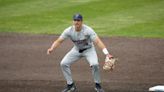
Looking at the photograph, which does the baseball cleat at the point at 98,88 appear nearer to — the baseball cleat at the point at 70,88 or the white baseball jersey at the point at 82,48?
the white baseball jersey at the point at 82,48

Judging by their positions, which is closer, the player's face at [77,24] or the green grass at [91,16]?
the player's face at [77,24]

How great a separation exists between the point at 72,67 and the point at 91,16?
26.6 ft

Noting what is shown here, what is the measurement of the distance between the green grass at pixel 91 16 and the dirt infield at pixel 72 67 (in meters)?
1.47

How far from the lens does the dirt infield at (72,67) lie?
11.1 m

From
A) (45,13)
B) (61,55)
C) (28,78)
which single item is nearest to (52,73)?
(28,78)

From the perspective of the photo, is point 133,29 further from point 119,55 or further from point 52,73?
point 52,73

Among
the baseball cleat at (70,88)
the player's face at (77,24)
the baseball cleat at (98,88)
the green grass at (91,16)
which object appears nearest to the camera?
the player's face at (77,24)

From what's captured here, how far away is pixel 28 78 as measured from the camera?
11.8 m

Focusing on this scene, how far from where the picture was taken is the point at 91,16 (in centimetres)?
2083

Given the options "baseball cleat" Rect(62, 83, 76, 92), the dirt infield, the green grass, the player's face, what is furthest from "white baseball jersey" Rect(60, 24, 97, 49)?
the green grass

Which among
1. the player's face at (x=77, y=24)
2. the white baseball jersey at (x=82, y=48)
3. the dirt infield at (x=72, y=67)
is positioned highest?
the player's face at (x=77, y=24)

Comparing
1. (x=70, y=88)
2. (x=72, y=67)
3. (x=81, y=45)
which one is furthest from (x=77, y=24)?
(x=72, y=67)

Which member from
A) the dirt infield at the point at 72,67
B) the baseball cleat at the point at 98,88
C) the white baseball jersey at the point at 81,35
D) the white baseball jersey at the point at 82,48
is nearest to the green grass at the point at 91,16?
the dirt infield at the point at 72,67

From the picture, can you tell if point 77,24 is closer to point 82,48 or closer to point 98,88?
point 82,48
